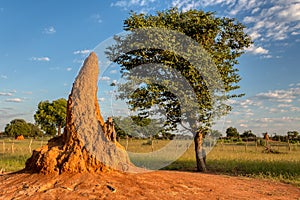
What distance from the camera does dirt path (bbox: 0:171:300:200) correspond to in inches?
263

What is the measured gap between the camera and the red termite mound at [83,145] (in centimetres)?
767

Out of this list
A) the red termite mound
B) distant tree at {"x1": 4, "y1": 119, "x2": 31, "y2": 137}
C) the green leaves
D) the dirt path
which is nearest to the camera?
the dirt path

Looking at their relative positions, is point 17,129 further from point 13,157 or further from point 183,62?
point 183,62

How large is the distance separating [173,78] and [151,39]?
2163mm

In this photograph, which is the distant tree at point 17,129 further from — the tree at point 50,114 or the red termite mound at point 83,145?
the red termite mound at point 83,145

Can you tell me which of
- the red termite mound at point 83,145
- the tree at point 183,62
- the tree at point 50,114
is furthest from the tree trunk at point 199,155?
the tree at point 50,114

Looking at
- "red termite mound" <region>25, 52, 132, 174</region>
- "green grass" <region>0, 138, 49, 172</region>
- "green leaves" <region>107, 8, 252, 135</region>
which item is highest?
"green leaves" <region>107, 8, 252, 135</region>

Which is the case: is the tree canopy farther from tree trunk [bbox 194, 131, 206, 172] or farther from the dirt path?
the dirt path

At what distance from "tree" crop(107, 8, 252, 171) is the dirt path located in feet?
20.3

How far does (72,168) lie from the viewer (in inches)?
299

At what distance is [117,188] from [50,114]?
49.8 m

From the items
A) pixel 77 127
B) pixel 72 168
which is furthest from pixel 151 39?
pixel 72 168

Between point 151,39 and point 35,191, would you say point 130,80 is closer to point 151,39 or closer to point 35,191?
point 151,39

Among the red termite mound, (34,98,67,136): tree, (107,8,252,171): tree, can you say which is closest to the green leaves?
(107,8,252,171): tree
